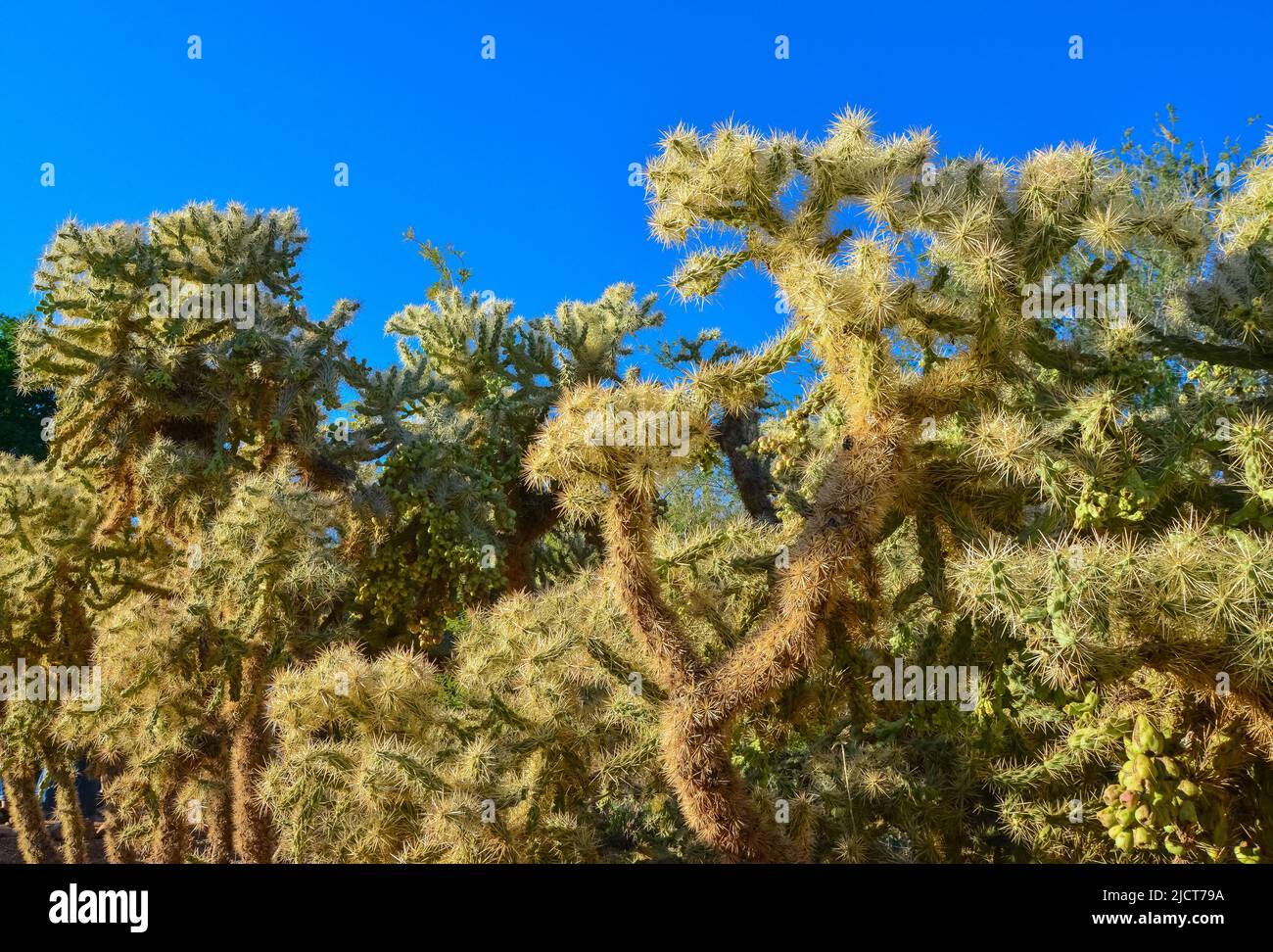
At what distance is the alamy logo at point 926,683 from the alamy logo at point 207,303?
213 inches

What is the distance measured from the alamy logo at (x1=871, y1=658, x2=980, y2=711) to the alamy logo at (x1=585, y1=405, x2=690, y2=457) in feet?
5.73

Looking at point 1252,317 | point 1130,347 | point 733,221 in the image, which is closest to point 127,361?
point 733,221

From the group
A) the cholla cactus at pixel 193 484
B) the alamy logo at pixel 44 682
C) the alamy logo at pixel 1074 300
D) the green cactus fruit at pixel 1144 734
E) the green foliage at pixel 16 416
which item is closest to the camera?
the green cactus fruit at pixel 1144 734

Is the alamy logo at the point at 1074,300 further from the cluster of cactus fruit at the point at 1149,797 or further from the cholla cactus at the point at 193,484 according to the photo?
the cholla cactus at the point at 193,484

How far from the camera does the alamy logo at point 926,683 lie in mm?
4676

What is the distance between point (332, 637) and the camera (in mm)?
6848

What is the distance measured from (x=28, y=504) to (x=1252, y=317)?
8459mm

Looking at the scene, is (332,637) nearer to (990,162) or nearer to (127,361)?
(127,361)
